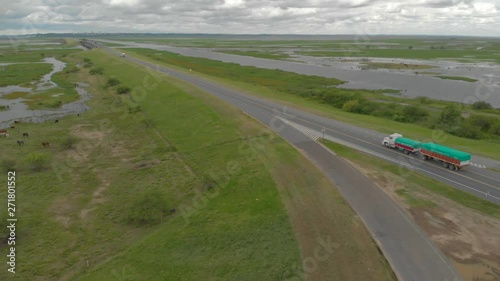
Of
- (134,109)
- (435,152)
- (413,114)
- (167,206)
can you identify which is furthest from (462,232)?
(134,109)

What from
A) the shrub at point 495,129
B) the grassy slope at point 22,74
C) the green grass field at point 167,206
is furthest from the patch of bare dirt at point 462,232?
the grassy slope at point 22,74

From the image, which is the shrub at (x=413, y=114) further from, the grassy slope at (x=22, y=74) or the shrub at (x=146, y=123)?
the grassy slope at (x=22, y=74)

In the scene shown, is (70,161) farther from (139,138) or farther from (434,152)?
(434,152)

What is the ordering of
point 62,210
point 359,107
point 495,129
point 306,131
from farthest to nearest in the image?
1. point 359,107
2. point 495,129
3. point 306,131
4. point 62,210

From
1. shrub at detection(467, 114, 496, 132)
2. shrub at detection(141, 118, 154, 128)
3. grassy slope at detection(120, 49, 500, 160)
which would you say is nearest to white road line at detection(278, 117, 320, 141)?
grassy slope at detection(120, 49, 500, 160)

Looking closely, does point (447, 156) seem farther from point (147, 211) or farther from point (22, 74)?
point (22, 74)

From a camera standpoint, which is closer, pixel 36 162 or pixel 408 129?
pixel 36 162

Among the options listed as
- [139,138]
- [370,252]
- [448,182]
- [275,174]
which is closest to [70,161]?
[139,138]

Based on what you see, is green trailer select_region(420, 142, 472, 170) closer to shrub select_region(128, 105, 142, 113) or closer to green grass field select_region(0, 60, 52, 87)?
shrub select_region(128, 105, 142, 113)
